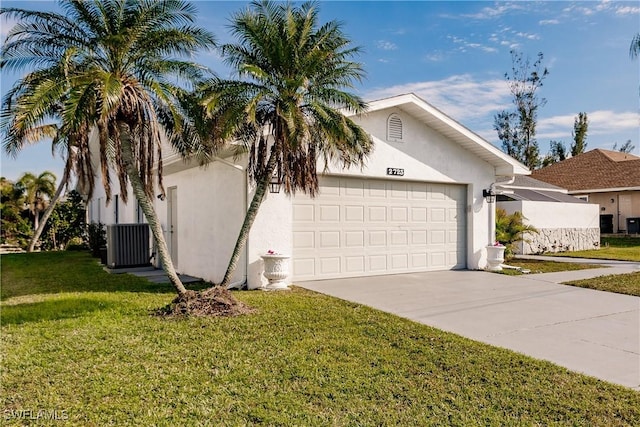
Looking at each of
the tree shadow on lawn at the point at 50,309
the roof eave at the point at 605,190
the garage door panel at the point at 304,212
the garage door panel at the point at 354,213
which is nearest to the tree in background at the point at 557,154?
the roof eave at the point at 605,190

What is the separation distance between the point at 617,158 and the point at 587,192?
5.49m

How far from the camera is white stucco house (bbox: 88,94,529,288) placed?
991 cm

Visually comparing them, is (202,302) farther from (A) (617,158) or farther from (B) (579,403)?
(A) (617,158)

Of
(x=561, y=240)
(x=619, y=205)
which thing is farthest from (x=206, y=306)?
(x=619, y=205)

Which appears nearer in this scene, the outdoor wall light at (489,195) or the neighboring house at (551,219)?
the outdoor wall light at (489,195)

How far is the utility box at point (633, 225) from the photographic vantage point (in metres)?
27.0

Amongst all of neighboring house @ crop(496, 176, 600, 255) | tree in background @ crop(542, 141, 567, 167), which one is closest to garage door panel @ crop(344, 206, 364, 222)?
neighboring house @ crop(496, 176, 600, 255)

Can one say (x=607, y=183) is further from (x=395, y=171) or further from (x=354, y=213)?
(x=354, y=213)

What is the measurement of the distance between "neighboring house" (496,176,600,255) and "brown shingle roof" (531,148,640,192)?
7.57 metres

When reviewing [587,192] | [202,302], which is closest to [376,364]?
[202,302]

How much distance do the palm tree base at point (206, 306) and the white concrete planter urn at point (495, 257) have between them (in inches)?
333

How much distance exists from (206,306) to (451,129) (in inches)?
326

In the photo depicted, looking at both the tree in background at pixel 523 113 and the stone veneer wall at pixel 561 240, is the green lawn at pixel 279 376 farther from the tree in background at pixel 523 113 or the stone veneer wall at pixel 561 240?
the tree in background at pixel 523 113

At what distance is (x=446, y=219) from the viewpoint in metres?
13.0
